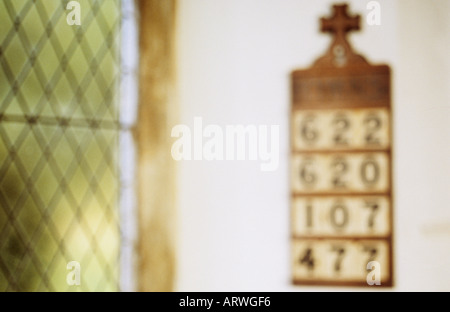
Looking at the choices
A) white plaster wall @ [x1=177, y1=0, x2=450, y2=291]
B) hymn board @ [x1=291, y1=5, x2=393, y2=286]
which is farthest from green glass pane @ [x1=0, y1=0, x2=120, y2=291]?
hymn board @ [x1=291, y1=5, x2=393, y2=286]

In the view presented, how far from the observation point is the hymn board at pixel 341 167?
1.33 meters

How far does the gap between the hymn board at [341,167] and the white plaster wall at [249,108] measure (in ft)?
0.10

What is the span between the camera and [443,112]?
1.29 meters

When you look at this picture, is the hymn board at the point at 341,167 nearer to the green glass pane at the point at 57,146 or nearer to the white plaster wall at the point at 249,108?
the white plaster wall at the point at 249,108

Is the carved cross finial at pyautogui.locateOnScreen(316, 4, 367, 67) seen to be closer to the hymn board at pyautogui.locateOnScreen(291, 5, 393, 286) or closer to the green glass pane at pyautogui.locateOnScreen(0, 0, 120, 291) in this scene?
the hymn board at pyautogui.locateOnScreen(291, 5, 393, 286)

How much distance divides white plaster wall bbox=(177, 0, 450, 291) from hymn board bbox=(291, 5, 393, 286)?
3 centimetres

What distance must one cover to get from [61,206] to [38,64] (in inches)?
14.5

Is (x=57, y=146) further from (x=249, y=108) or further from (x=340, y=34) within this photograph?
(x=340, y=34)

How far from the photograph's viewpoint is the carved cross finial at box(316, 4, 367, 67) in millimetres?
1330

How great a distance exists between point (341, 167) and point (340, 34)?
0.39m

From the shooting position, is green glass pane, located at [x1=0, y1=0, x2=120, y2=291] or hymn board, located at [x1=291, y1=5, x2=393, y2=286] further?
hymn board, located at [x1=291, y1=5, x2=393, y2=286]

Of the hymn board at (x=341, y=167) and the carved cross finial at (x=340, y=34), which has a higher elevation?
the carved cross finial at (x=340, y=34)

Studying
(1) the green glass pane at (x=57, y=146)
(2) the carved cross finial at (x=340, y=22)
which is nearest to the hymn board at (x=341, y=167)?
(2) the carved cross finial at (x=340, y=22)

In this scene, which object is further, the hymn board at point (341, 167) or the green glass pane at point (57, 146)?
the hymn board at point (341, 167)
